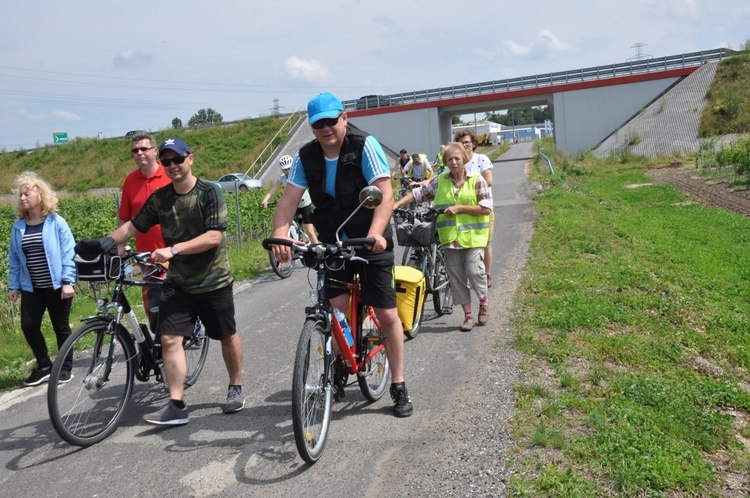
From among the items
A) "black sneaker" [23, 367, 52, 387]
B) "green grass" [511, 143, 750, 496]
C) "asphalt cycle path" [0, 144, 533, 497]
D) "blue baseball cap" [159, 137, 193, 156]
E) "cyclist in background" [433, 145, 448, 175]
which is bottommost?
"green grass" [511, 143, 750, 496]

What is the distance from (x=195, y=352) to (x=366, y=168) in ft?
8.44

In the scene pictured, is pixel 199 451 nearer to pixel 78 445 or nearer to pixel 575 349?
pixel 78 445

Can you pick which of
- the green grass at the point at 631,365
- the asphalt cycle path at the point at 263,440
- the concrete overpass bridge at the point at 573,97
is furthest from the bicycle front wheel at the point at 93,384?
the concrete overpass bridge at the point at 573,97

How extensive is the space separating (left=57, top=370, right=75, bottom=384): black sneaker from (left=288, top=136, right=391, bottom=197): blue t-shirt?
187cm

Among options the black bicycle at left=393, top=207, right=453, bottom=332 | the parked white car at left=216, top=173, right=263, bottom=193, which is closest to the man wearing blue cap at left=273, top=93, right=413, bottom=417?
the black bicycle at left=393, top=207, right=453, bottom=332

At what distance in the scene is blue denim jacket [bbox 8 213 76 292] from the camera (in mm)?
6242

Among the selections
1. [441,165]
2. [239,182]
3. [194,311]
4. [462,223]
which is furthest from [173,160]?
[239,182]

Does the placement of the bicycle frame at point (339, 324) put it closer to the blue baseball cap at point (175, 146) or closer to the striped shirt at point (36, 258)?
the blue baseball cap at point (175, 146)

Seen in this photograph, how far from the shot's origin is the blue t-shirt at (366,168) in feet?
14.3

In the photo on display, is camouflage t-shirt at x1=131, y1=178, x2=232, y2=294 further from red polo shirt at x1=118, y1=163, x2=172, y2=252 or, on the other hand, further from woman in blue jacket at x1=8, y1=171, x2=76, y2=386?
woman in blue jacket at x1=8, y1=171, x2=76, y2=386

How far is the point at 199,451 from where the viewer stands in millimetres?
4414

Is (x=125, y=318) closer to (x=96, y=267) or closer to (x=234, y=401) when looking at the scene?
(x=96, y=267)

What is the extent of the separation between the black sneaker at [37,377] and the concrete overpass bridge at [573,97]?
45.1 m

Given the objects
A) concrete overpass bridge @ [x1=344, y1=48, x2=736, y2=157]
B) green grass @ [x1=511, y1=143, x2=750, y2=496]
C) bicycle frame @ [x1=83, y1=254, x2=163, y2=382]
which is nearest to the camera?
green grass @ [x1=511, y1=143, x2=750, y2=496]
